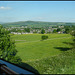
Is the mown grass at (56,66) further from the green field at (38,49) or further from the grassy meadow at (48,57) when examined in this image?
the green field at (38,49)

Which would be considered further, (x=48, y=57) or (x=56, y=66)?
(x=48, y=57)

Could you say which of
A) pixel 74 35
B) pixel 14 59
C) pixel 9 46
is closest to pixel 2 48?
pixel 9 46

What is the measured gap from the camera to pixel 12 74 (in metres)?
1.99

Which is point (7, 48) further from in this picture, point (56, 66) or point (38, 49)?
point (38, 49)

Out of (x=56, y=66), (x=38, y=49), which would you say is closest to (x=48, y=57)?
(x=56, y=66)

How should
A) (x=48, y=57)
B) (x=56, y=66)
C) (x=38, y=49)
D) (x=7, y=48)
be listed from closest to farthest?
(x=56, y=66) < (x=48, y=57) < (x=7, y=48) < (x=38, y=49)

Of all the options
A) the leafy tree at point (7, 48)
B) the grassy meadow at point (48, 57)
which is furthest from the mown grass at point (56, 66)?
the leafy tree at point (7, 48)

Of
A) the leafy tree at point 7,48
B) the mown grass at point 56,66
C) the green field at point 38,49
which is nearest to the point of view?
the mown grass at point 56,66

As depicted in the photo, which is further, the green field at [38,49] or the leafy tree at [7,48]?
the green field at [38,49]

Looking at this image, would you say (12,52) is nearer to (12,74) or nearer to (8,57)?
(8,57)

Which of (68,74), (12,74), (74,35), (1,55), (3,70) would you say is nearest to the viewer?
(12,74)

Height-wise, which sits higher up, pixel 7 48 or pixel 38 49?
pixel 7 48

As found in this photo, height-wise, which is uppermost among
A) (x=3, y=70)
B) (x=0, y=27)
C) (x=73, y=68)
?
(x=0, y=27)

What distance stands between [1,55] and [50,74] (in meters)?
4.09
